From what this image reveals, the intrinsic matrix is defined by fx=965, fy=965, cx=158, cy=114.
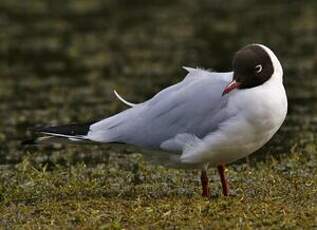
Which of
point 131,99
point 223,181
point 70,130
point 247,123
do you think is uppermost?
point 247,123

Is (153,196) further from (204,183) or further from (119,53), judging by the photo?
(119,53)

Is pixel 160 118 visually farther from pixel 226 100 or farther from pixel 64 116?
pixel 64 116

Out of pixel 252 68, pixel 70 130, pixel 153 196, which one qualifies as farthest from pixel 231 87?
pixel 70 130

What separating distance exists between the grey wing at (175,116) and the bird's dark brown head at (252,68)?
194mm

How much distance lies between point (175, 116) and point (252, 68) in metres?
0.72

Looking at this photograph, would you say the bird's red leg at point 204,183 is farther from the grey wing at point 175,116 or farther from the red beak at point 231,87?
the red beak at point 231,87

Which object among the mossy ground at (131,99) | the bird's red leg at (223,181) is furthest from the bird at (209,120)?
the mossy ground at (131,99)

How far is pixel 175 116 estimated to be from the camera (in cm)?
737

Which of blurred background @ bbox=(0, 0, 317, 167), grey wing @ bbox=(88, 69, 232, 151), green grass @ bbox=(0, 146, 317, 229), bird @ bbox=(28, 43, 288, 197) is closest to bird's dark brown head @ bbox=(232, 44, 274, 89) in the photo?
bird @ bbox=(28, 43, 288, 197)

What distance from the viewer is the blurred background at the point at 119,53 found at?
37.1 feet

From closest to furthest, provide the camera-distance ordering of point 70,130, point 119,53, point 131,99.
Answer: point 70,130 → point 131,99 → point 119,53

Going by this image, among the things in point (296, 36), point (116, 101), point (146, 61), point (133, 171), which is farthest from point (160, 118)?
point (296, 36)

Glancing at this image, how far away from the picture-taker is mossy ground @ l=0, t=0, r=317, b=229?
22.6ft

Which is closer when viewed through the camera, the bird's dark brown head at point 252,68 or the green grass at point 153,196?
the green grass at point 153,196
